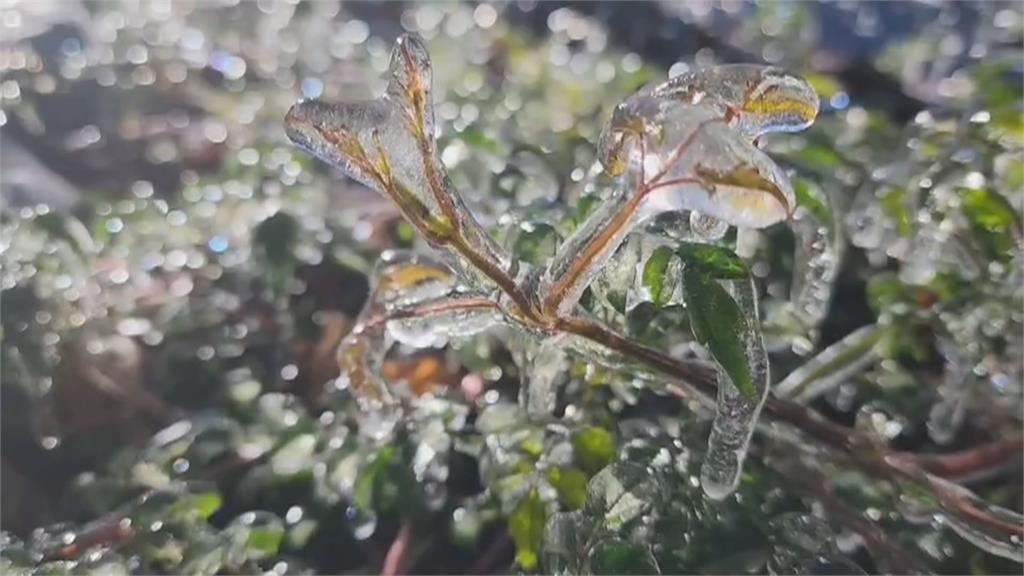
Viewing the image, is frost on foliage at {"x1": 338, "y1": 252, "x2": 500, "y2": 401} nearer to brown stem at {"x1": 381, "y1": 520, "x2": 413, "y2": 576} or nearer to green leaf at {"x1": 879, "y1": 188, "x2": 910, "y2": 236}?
brown stem at {"x1": 381, "y1": 520, "x2": 413, "y2": 576}

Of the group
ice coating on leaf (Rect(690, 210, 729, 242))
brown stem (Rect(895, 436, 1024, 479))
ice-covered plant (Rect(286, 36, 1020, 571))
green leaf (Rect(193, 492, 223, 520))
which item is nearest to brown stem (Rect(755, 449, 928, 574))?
ice-covered plant (Rect(286, 36, 1020, 571))

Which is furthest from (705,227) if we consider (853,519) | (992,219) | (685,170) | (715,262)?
(992,219)

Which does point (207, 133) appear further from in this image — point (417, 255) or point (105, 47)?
point (417, 255)

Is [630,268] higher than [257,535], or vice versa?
[630,268]

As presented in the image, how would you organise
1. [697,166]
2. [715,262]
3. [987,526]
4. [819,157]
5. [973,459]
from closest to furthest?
[697,166] < [715,262] < [987,526] < [973,459] < [819,157]

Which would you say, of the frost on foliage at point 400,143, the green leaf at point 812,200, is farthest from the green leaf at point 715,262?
the green leaf at point 812,200

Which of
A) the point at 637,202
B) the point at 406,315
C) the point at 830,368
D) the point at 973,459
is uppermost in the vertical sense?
the point at 637,202

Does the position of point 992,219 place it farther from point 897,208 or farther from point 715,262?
point 715,262
